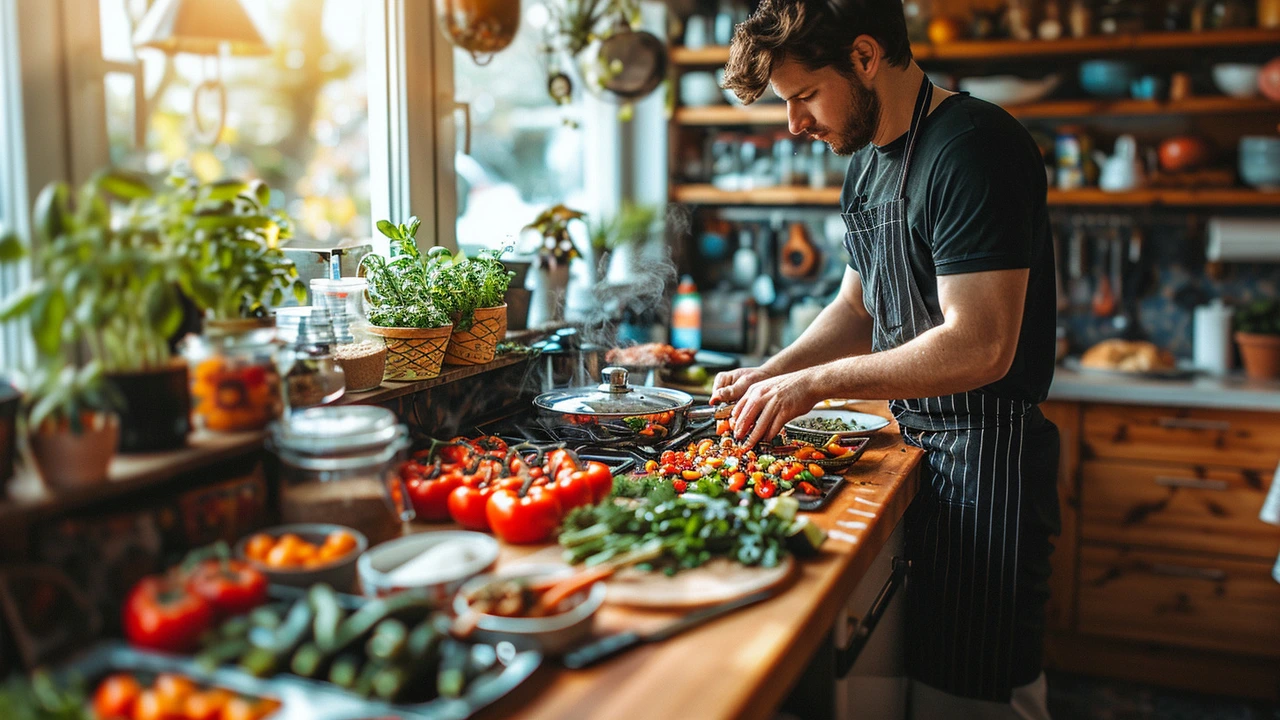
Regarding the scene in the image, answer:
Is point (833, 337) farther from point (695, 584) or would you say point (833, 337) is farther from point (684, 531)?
point (695, 584)

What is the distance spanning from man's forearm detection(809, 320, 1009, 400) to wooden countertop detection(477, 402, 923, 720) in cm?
44

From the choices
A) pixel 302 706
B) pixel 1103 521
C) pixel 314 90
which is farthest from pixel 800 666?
pixel 314 90

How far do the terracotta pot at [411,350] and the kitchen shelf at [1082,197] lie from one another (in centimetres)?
233

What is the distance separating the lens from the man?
1.99 meters

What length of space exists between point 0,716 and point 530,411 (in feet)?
5.42

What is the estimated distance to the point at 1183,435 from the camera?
337 cm

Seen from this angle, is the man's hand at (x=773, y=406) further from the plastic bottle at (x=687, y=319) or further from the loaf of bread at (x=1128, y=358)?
the loaf of bread at (x=1128, y=358)

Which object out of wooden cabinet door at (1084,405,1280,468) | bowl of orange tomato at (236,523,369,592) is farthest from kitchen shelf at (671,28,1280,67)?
bowl of orange tomato at (236,523,369,592)

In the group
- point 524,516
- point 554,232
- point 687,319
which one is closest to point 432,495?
point 524,516

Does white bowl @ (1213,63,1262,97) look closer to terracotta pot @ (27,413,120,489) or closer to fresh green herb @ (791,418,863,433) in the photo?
fresh green herb @ (791,418,863,433)

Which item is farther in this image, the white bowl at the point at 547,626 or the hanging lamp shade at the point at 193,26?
the hanging lamp shade at the point at 193,26

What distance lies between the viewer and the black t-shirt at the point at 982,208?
1979mm

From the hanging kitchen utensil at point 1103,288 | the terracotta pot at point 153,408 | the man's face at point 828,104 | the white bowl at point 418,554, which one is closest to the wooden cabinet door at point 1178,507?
the hanging kitchen utensil at point 1103,288

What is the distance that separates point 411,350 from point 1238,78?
314 centimetres
